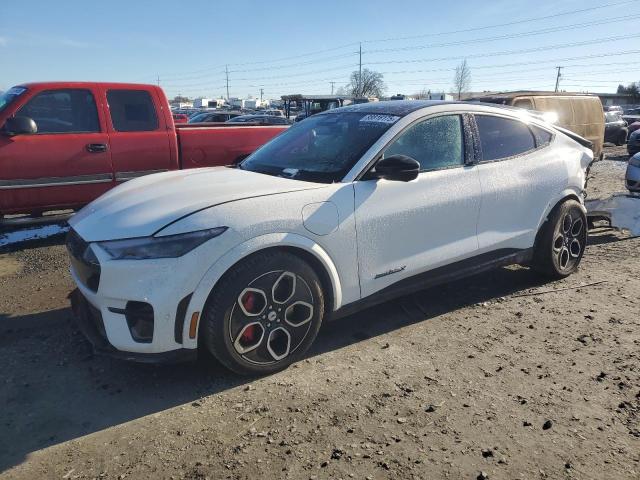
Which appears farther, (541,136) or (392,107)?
(541,136)

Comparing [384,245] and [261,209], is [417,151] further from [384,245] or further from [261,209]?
[261,209]

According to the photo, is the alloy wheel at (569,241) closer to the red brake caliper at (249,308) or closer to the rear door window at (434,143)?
the rear door window at (434,143)

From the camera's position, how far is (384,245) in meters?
3.45

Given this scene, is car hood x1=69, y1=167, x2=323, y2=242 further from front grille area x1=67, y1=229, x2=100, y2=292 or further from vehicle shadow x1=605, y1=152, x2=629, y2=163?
vehicle shadow x1=605, y1=152, x2=629, y2=163

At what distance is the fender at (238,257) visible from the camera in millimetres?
2803

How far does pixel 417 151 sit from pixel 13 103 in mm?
4929

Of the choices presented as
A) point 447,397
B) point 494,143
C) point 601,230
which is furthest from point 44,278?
point 601,230

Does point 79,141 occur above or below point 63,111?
below

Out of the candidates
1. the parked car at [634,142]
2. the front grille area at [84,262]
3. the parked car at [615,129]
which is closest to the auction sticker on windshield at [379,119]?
the front grille area at [84,262]

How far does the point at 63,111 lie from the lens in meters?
6.17

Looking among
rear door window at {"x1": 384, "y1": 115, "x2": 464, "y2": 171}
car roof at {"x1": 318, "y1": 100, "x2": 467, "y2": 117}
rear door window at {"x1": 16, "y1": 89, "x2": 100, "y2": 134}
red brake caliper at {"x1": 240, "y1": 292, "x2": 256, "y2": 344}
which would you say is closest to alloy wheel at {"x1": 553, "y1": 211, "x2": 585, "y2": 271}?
rear door window at {"x1": 384, "y1": 115, "x2": 464, "y2": 171}

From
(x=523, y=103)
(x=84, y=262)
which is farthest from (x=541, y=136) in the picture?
(x=523, y=103)

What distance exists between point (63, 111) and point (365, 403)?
535 cm

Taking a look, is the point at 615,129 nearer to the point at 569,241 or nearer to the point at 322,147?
the point at 569,241
